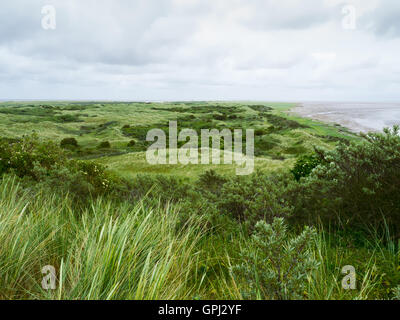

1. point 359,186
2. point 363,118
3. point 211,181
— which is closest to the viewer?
point 359,186

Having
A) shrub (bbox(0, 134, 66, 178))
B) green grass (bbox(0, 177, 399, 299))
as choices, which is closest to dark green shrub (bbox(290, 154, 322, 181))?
green grass (bbox(0, 177, 399, 299))

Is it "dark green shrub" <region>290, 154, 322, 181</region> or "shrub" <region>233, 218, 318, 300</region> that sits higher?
"shrub" <region>233, 218, 318, 300</region>

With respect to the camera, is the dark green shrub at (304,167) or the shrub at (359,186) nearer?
the shrub at (359,186)

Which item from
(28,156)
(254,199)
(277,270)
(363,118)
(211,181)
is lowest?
(211,181)

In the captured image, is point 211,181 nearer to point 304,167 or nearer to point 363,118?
point 304,167

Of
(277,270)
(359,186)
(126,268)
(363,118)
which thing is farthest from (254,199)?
(363,118)

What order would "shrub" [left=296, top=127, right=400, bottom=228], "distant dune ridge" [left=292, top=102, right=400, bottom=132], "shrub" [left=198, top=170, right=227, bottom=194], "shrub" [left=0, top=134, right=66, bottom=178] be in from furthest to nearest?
"distant dune ridge" [left=292, top=102, right=400, bottom=132] < "shrub" [left=0, top=134, right=66, bottom=178] < "shrub" [left=198, top=170, right=227, bottom=194] < "shrub" [left=296, top=127, right=400, bottom=228]

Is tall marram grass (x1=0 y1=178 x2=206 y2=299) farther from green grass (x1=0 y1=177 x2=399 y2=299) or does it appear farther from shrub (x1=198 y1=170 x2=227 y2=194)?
shrub (x1=198 y1=170 x2=227 y2=194)

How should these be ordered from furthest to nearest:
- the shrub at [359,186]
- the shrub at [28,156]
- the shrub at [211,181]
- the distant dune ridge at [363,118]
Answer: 1. the distant dune ridge at [363,118]
2. the shrub at [28,156]
3. the shrub at [211,181]
4. the shrub at [359,186]

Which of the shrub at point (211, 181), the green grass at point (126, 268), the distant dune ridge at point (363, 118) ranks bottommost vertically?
the shrub at point (211, 181)

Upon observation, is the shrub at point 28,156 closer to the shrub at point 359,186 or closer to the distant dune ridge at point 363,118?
the shrub at point 359,186

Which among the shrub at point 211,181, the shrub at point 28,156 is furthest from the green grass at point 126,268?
the shrub at point 28,156

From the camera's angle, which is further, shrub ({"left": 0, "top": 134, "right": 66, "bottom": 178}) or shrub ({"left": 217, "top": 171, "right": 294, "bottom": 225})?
shrub ({"left": 0, "top": 134, "right": 66, "bottom": 178})

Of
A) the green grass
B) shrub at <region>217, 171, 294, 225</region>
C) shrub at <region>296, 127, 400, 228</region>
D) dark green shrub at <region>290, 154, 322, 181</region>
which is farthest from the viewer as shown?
dark green shrub at <region>290, 154, 322, 181</region>
